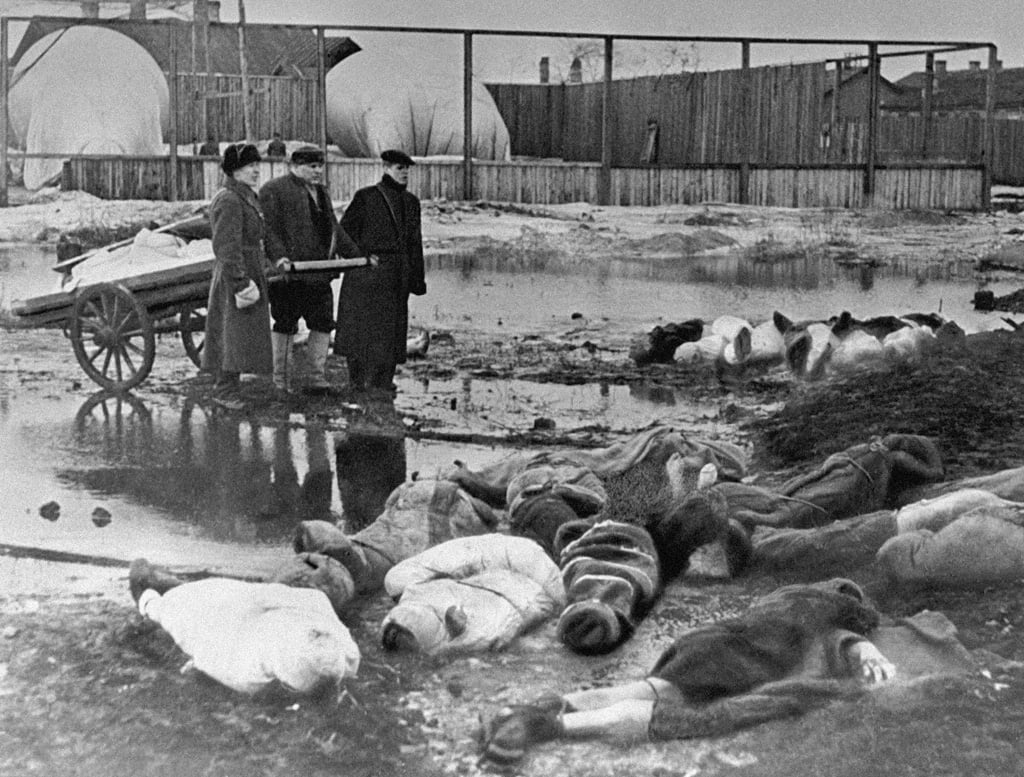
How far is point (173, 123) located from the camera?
5.96 metres

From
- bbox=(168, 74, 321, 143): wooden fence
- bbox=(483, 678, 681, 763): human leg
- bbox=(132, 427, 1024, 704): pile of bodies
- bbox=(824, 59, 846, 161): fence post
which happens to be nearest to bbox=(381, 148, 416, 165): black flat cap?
bbox=(168, 74, 321, 143): wooden fence

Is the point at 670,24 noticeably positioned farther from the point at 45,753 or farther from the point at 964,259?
the point at 45,753

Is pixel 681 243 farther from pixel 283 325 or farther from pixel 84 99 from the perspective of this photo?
pixel 84 99

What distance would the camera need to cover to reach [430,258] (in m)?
7.20

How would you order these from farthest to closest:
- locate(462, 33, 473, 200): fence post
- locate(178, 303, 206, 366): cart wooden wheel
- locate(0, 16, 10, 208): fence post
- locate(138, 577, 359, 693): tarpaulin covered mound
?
1. locate(178, 303, 206, 366): cart wooden wheel
2. locate(462, 33, 473, 200): fence post
3. locate(0, 16, 10, 208): fence post
4. locate(138, 577, 359, 693): tarpaulin covered mound

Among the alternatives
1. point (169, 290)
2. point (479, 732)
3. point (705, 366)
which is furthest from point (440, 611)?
point (169, 290)

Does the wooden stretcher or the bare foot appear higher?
the wooden stretcher

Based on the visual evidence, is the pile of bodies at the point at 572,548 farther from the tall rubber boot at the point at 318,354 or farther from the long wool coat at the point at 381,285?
the tall rubber boot at the point at 318,354

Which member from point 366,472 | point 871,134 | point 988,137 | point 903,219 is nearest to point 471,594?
point 366,472

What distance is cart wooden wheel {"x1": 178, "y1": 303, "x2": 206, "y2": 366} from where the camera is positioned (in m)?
7.02

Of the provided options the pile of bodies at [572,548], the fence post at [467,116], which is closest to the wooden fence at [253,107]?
the fence post at [467,116]

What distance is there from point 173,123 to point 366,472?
5.27 ft

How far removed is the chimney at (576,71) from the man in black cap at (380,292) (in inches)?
34.7

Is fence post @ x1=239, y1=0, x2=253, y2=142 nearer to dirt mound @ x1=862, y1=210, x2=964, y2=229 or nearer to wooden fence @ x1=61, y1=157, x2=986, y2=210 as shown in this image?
wooden fence @ x1=61, y1=157, x2=986, y2=210
